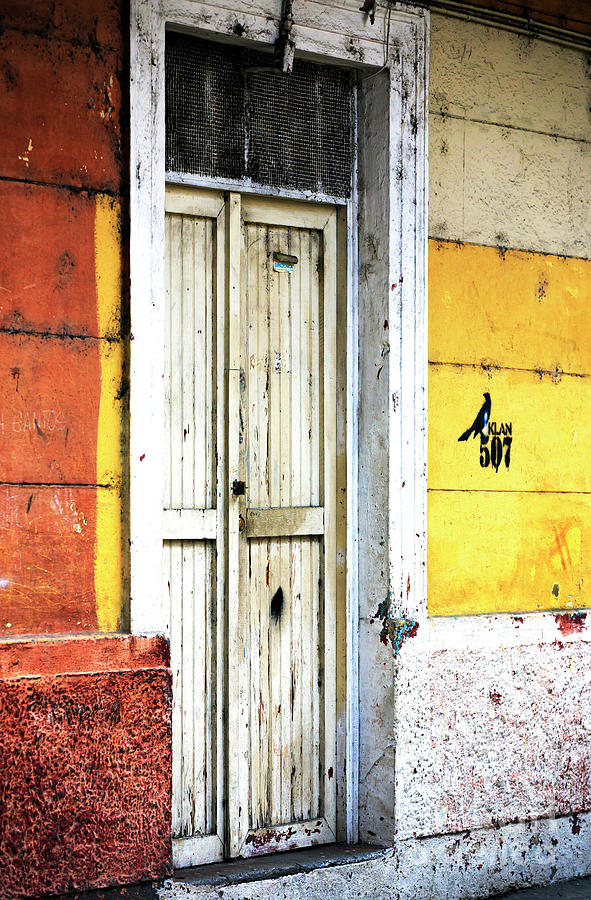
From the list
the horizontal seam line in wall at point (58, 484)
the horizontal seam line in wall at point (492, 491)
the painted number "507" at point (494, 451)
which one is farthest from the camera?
the painted number "507" at point (494, 451)

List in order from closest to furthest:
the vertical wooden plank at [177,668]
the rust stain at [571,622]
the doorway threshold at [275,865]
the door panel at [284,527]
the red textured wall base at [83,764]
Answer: the red textured wall base at [83,764]
the doorway threshold at [275,865]
the vertical wooden plank at [177,668]
the door panel at [284,527]
the rust stain at [571,622]

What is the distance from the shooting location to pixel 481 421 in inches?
164

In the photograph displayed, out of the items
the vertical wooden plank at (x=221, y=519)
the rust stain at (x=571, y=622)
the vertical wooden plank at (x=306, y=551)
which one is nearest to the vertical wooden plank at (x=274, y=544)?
the vertical wooden plank at (x=306, y=551)

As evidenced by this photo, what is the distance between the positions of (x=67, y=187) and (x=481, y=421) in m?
1.94

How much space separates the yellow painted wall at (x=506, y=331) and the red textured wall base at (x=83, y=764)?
131 centimetres

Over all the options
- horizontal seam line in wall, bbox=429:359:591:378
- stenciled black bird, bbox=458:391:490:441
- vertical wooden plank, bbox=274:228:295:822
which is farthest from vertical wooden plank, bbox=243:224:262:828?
stenciled black bird, bbox=458:391:490:441

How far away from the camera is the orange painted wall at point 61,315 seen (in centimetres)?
321

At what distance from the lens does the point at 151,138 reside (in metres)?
3.40

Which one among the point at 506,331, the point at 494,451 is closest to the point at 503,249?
the point at 506,331

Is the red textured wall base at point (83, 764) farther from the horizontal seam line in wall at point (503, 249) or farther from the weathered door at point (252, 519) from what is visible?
the horizontal seam line in wall at point (503, 249)

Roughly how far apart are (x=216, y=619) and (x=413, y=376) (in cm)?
124

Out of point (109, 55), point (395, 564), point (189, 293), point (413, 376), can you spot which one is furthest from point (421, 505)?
point (109, 55)

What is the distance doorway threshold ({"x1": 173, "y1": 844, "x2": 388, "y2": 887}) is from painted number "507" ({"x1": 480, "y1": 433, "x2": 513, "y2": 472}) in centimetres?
162

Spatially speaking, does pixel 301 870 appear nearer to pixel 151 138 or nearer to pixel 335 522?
pixel 335 522
